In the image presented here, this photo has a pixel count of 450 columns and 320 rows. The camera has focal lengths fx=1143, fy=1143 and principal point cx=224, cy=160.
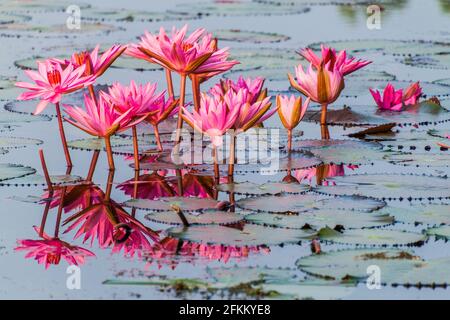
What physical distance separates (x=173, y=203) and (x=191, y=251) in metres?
0.55

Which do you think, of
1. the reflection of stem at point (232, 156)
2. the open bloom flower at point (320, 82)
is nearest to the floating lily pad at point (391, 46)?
the open bloom flower at point (320, 82)

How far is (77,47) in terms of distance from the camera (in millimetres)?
8578

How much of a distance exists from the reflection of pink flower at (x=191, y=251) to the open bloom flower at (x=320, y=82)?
5.71 ft

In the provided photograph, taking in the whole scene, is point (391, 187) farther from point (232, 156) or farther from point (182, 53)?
point (182, 53)

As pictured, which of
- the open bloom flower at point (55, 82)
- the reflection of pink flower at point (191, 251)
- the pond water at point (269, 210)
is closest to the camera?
the pond water at point (269, 210)

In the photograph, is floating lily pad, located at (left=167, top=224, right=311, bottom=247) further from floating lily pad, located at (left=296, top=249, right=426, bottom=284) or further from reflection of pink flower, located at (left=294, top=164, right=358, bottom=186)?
reflection of pink flower, located at (left=294, top=164, right=358, bottom=186)

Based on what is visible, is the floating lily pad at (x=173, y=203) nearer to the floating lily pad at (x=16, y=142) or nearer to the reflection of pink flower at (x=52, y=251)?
the reflection of pink flower at (x=52, y=251)

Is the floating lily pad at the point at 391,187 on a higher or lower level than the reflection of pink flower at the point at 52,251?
higher

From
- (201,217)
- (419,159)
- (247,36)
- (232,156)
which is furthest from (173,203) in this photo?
(247,36)

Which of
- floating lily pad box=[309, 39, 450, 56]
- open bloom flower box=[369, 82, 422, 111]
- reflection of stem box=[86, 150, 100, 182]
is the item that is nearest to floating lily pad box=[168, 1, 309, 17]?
floating lily pad box=[309, 39, 450, 56]

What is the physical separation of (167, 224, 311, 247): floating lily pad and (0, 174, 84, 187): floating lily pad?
88cm

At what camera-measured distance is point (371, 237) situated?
3951 millimetres

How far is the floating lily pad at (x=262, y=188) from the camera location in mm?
4543
